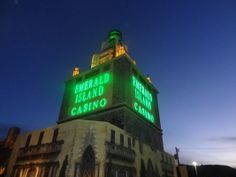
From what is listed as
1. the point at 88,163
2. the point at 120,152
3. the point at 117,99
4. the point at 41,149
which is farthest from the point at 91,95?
the point at 88,163

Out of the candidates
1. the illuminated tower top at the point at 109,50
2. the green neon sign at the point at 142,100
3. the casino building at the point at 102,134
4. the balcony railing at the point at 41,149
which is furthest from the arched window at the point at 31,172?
the illuminated tower top at the point at 109,50

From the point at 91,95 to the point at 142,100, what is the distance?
11027 mm

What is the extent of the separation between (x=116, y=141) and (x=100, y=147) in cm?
311

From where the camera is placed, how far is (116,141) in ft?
77.7

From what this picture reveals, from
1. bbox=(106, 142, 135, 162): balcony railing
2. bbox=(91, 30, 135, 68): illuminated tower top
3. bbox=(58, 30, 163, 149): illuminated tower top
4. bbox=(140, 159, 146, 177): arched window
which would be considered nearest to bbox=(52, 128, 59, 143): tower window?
bbox=(106, 142, 135, 162): balcony railing

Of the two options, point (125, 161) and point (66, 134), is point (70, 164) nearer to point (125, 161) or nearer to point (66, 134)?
point (66, 134)

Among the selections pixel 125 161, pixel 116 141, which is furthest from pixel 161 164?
pixel 116 141

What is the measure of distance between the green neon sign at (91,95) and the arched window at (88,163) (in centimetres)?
1413

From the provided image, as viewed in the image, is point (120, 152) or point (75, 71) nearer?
point (120, 152)

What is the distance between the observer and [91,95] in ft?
125

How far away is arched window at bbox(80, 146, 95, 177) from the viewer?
64.6 ft

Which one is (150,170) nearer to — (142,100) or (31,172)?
(142,100)

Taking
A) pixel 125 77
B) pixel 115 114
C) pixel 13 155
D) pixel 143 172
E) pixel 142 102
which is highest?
pixel 125 77

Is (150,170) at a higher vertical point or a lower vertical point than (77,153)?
lower
